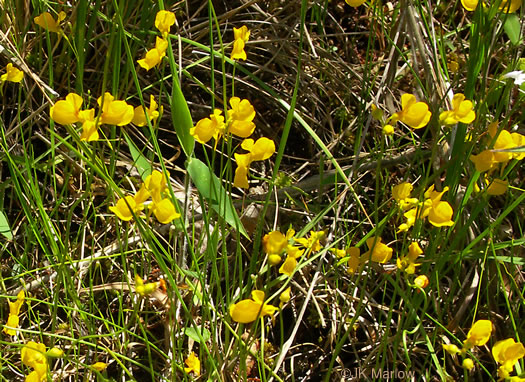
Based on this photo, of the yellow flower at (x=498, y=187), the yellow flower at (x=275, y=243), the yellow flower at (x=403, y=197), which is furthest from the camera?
the yellow flower at (x=498, y=187)

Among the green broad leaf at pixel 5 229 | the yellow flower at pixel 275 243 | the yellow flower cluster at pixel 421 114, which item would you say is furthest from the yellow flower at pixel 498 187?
the green broad leaf at pixel 5 229

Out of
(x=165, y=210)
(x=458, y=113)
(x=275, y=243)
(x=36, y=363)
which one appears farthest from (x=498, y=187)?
(x=36, y=363)

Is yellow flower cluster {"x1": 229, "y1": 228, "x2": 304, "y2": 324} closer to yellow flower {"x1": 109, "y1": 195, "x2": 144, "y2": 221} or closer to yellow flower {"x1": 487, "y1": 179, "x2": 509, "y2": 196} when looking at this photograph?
yellow flower {"x1": 109, "y1": 195, "x2": 144, "y2": 221}

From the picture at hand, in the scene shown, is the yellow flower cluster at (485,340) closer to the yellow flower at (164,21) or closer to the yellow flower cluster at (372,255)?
the yellow flower cluster at (372,255)

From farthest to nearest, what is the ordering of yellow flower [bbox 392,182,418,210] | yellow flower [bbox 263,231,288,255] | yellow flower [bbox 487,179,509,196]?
yellow flower [bbox 487,179,509,196]
yellow flower [bbox 392,182,418,210]
yellow flower [bbox 263,231,288,255]

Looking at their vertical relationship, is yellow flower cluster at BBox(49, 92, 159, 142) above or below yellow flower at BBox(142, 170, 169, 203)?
above

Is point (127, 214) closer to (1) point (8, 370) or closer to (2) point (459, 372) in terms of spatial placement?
(1) point (8, 370)

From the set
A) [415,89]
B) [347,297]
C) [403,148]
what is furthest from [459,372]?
[415,89]

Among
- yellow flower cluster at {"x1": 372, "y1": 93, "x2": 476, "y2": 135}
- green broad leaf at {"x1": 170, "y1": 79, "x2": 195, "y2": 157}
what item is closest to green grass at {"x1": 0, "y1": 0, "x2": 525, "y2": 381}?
green broad leaf at {"x1": 170, "y1": 79, "x2": 195, "y2": 157}
